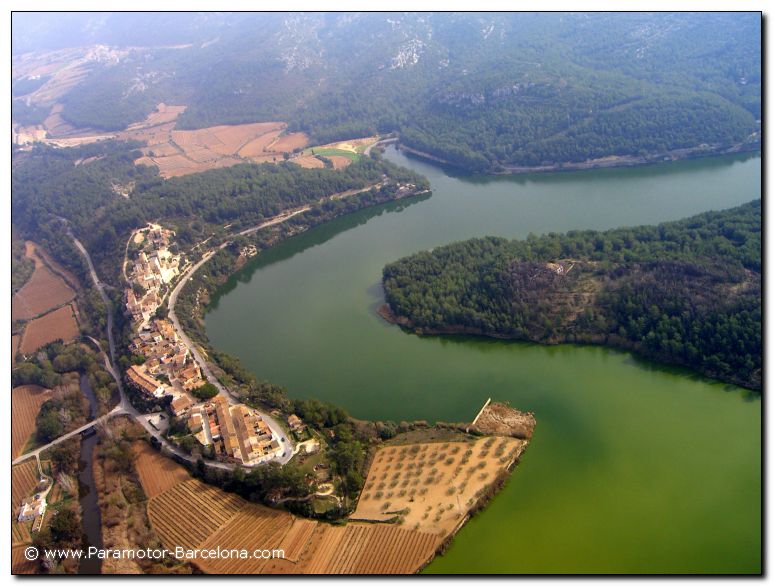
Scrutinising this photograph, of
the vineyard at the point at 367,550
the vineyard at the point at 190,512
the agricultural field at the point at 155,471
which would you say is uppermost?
the agricultural field at the point at 155,471

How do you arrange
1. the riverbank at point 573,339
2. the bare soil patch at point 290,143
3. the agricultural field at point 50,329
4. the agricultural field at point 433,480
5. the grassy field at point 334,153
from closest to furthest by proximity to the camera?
1. the agricultural field at point 433,480
2. the riverbank at point 573,339
3. the agricultural field at point 50,329
4. the grassy field at point 334,153
5. the bare soil patch at point 290,143

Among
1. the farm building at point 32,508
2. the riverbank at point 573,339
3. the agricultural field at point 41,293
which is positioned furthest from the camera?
the agricultural field at point 41,293

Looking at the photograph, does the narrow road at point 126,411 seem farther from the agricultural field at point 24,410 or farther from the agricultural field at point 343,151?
the agricultural field at point 343,151

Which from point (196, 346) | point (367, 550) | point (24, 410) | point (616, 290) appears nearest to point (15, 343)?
point (24, 410)

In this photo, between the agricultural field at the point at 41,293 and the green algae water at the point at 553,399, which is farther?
the agricultural field at the point at 41,293

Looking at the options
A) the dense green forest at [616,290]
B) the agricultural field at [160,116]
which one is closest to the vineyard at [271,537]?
the dense green forest at [616,290]

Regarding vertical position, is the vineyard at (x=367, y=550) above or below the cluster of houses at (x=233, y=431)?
below
